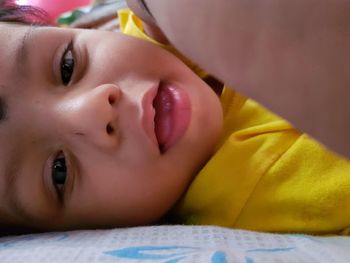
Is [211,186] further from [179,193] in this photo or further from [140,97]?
[140,97]

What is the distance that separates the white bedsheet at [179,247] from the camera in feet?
1.53

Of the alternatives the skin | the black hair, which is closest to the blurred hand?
the black hair

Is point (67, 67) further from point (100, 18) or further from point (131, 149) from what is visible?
point (100, 18)

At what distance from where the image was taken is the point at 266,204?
27.7 inches

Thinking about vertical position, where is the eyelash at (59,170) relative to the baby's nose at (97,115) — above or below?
below

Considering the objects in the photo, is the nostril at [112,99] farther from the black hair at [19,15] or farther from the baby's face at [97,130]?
the black hair at [19,15]

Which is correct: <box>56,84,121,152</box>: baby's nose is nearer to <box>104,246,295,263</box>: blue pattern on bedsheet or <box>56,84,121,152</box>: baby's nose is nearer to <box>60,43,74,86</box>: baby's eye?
<box>60,43,74,86</box>: baby's eye

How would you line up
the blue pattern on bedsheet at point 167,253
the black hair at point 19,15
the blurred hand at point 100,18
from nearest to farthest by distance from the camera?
the blue pattern on bedsheet at point 167,253, the black hair at point 19,15, the blurred hand at point 100,18

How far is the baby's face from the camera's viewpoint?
2.34 feet

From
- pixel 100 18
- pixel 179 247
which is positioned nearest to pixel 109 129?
pixel 179 247

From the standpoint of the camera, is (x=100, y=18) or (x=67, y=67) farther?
(x=100, y=18)

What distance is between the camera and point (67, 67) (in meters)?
0.79

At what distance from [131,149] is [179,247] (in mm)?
228

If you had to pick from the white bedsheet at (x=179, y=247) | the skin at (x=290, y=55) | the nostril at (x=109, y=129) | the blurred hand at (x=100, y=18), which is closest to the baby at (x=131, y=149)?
the nostril at (x=109, y=129)
